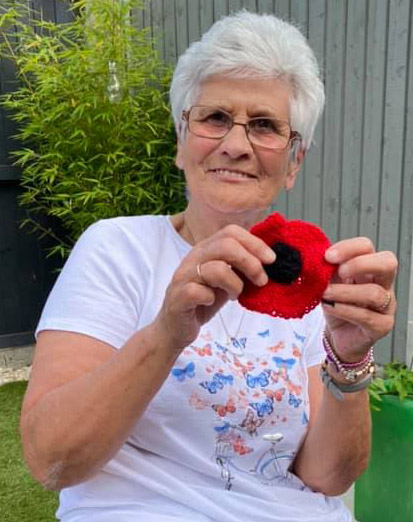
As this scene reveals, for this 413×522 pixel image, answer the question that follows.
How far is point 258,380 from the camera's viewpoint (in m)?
1.28

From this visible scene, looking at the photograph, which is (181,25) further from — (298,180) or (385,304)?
(385,304)

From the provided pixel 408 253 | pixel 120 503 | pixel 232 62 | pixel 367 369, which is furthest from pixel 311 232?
pixel 408 253

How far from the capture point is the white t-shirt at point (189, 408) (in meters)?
1.19

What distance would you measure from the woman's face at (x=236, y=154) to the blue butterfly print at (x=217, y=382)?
0.36 meters

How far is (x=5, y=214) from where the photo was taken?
4.57 meters

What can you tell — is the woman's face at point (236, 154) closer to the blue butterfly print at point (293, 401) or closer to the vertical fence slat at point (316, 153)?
the blue butterfly print at point (293, 401)

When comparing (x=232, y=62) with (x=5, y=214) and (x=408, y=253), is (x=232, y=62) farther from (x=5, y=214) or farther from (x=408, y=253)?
(x=5, y=214)

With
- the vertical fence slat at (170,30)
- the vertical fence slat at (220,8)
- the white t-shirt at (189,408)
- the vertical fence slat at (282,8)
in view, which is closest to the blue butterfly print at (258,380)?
the white t-shirt at (189,408)

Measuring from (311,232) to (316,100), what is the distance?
0.54m

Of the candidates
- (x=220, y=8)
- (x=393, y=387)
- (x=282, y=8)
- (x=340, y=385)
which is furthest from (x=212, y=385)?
(x=220, y=8)

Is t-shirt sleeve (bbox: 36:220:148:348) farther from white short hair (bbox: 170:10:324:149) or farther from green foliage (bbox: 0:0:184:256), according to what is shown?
green foliage (bbox: 0:0:184:256)

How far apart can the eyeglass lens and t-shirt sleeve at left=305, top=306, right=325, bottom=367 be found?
0.42 m

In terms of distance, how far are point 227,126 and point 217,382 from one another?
56 centimetres

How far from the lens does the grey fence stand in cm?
296
